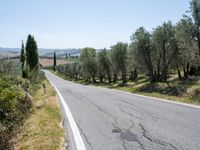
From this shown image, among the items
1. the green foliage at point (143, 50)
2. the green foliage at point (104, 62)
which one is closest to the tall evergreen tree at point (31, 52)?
the green foliage at point (104, 62)

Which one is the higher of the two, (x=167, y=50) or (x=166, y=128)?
(x=167, y=50)

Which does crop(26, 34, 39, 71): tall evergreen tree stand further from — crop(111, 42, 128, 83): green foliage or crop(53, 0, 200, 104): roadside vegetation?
crop(111, 42, 128, 83): green foliage

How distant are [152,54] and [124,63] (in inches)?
660

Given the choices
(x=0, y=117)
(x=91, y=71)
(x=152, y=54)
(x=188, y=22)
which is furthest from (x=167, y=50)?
(x=91, y=71)

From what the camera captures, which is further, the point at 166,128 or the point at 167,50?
the point at 167,50

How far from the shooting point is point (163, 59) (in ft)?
128

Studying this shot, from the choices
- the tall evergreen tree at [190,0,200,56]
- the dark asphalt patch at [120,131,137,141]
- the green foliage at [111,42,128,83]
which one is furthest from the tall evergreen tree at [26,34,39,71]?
the dark asphalt patch at [120,131,137,141]

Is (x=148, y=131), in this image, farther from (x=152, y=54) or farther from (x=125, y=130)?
(x=152, y=54)

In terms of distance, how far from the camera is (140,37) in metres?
39.5

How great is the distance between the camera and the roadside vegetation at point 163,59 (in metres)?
26.0

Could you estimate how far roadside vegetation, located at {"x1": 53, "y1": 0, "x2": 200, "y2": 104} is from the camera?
26016 millimetres

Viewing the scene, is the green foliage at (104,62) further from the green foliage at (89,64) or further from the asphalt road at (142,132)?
the asphalt road at (142,132)

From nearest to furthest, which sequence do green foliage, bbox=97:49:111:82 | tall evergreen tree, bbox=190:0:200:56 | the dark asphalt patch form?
1. the dark asphalt patch
2. tall evergreen tree, bbox=190:0:200:56
3. green foliage, bbox=97:49:111:82

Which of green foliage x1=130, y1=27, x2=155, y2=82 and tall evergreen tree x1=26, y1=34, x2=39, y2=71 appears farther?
tall evergreen tree x1=26, y1=34, x2=39, y2=71
